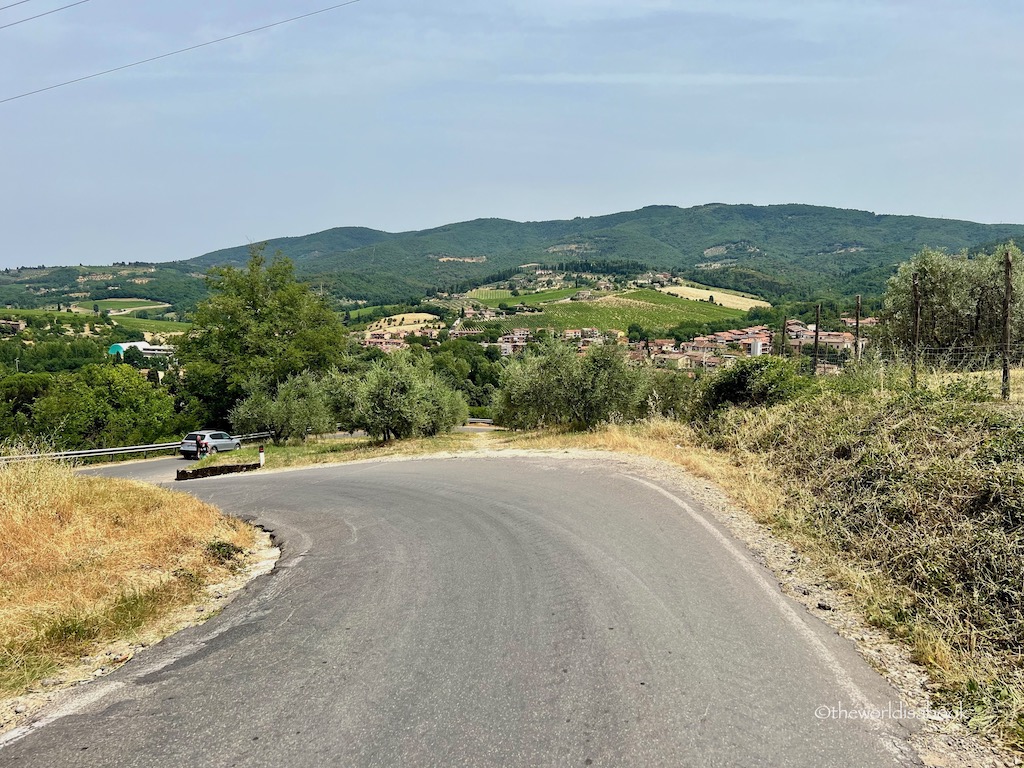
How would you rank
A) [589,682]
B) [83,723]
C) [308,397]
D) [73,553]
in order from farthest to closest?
[308,397]
[73,553]
[589,682]
[83,723]

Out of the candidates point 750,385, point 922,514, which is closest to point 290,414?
point 750,385

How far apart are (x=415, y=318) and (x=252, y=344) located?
403 feet

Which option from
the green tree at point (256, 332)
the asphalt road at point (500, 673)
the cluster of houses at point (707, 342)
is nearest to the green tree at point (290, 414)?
the green tree at point (256, 332)

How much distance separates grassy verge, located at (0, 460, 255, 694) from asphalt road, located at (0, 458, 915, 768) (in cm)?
64

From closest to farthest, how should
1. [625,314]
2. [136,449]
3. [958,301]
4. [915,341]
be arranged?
[915,341] < [958,301] < [136,449] < [625,314]

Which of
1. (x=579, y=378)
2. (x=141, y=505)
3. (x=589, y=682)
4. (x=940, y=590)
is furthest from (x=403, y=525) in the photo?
(x=579, y=378)

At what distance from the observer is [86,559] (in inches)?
254

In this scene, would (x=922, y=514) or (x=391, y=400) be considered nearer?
(x=922, y=514)

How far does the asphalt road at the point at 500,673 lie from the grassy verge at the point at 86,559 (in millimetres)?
645

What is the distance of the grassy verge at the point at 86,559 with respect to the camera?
191 inches

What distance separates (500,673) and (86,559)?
4963 millimetres

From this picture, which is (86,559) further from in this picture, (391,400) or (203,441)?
(203,441)

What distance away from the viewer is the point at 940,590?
5.38 m

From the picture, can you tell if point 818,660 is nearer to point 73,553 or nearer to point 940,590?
point 940,590
